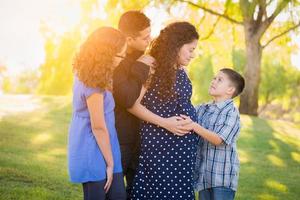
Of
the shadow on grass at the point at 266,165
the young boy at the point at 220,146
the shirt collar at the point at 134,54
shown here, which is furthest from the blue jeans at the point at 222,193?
the shadow on grass at the point at 266,165

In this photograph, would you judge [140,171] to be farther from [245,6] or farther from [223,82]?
[245,6]

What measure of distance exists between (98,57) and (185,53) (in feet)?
2.11

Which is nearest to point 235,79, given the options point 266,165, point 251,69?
point 266,165

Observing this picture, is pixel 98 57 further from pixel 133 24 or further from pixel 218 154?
pixel 218 154

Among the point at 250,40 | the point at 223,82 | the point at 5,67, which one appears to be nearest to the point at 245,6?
the point at 250,40

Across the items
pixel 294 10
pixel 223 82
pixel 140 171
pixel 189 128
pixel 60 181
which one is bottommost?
pixel 60 181

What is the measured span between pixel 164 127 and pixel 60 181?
3.11 metres

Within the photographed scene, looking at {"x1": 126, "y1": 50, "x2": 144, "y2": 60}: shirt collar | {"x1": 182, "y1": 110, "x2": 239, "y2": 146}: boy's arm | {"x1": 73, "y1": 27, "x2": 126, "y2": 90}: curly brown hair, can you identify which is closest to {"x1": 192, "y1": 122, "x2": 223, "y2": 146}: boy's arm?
{"x1": 182, "y1": 110, "x2": 239, "y2": 146}: boy's arm

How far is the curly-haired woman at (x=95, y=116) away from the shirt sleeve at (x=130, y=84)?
0.16 m

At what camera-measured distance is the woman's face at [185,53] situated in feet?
11.0

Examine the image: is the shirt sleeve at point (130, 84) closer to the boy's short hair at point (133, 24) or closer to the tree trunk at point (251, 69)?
the boy's short hair at point (133, 24)

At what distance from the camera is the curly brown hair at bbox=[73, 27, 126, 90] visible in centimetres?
299

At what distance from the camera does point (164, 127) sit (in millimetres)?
3352

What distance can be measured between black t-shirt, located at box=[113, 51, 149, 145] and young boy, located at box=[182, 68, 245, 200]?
52 cm
